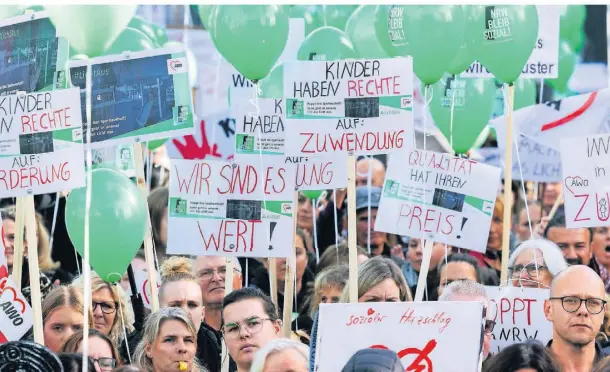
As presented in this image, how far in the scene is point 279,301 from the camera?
28.8ft

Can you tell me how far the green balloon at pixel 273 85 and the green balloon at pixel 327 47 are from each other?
15.2 inches

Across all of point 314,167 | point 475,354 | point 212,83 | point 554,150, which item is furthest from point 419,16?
point 212,83

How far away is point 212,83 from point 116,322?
7.64 metres

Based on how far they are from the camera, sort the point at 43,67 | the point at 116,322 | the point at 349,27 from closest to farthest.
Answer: the point at 43,67
the point at 116,322
the point at 349,27

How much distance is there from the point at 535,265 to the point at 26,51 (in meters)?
2.99

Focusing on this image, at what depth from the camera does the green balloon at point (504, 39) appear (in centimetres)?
835

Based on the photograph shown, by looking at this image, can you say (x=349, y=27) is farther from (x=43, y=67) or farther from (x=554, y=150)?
(x=43, y=67)

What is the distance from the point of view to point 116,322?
25.0ft

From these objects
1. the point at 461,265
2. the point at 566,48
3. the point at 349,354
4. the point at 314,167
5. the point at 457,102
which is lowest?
the point at 349,354

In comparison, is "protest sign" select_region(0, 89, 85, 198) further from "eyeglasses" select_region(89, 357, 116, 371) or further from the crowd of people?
"eyeglasses" select_region(89, 357, 116, 371)

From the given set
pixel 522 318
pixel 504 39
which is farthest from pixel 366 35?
pixel 522 318

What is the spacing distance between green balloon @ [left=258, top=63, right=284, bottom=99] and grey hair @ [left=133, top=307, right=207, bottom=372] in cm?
187

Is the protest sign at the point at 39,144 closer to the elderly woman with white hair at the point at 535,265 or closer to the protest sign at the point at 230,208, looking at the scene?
the protest sign at the point at 230,208

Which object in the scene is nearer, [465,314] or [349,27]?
[465,314]
